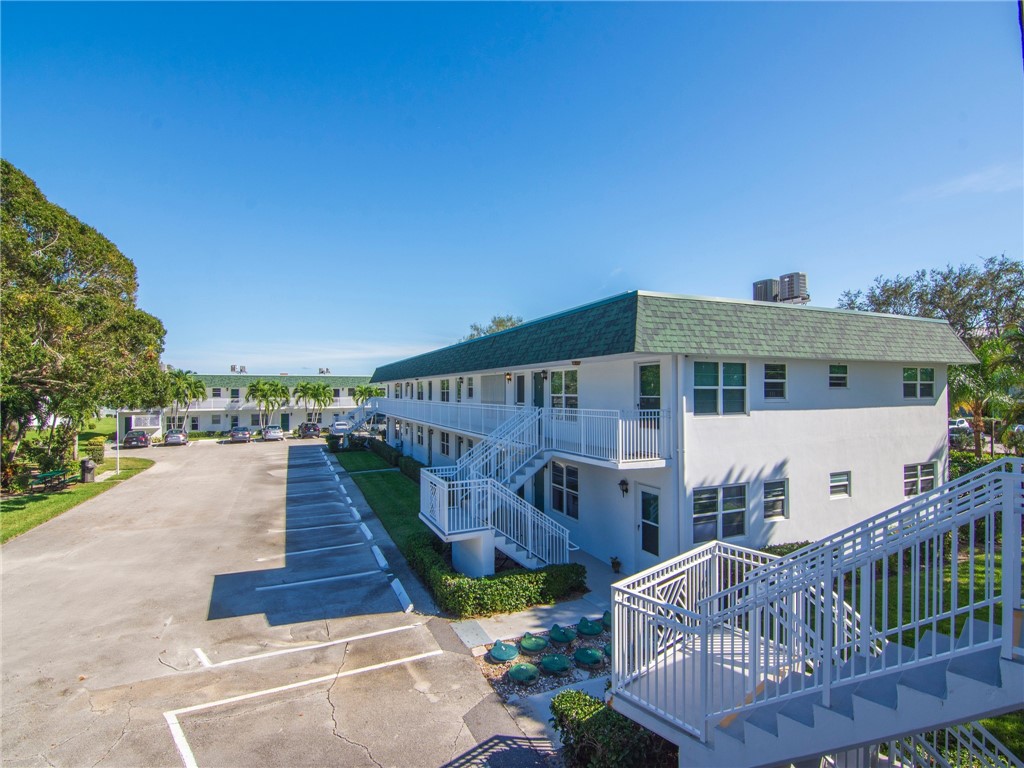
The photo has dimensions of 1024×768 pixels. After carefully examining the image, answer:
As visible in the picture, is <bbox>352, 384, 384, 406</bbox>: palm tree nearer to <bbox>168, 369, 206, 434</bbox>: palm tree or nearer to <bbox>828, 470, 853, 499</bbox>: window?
<bbox>168, 369, 206, 434</bbox>: palm tree

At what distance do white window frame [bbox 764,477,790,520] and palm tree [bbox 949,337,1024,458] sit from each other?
31.2 feet

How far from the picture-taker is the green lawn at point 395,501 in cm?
1628

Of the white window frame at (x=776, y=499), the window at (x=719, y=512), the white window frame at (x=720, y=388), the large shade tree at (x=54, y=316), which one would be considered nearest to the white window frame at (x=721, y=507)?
the window at (x=719, y=512)

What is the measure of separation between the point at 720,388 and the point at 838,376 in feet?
14.4

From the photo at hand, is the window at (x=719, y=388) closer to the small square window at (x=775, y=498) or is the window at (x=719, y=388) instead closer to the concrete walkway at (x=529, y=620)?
the small square window at (x=775, y=498)

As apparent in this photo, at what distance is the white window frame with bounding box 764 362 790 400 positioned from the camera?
42.6 feet

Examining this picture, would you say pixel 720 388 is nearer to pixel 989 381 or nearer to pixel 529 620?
pixel 529 620

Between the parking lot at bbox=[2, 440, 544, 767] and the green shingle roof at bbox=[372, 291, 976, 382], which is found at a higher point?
the green shingle roof at bbox=[372, 291, 976, 382]

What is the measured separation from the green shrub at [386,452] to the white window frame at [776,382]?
20867 millimetres

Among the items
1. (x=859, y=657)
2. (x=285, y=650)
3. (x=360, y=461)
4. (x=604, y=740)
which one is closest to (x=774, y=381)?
(x=859, y=657)

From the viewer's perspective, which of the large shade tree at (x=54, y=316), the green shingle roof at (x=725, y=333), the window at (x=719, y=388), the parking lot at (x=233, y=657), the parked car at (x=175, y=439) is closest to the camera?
the parking lot at (x=233, y=657)

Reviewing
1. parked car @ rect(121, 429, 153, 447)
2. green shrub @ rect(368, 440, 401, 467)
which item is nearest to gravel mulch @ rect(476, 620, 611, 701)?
green shrub @ rect(368, 440, 401, 467)

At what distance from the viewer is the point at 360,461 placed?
3247 cm

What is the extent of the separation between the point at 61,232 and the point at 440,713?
24.9 m
